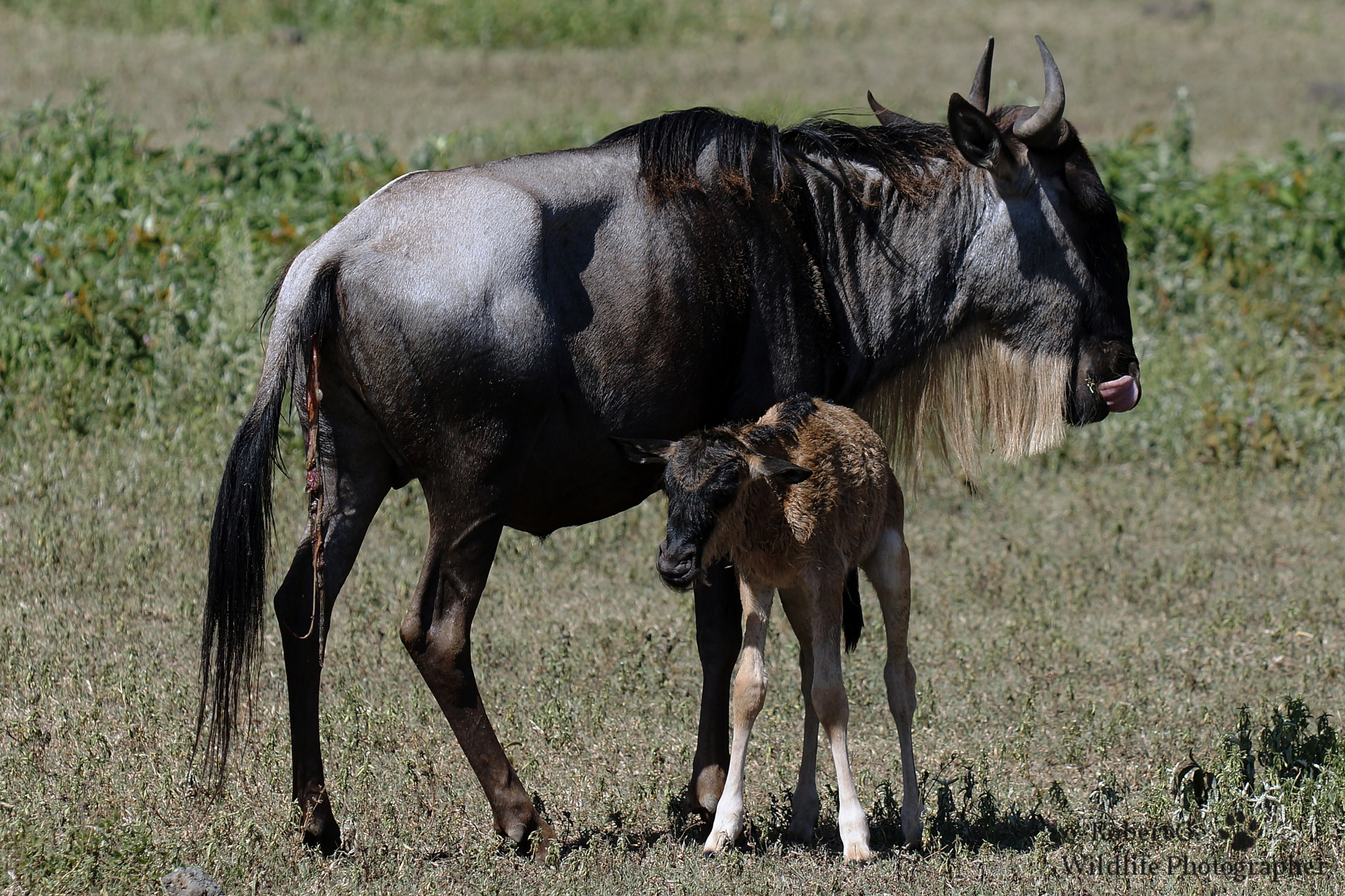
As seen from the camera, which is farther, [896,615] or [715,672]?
[715,672]

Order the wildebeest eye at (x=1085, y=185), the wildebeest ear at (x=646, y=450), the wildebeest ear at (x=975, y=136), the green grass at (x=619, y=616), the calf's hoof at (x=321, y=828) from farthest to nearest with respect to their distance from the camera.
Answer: the wildebeest eye at (x=1085, y=185), the wildebeest ear at (x=975, y=136), the green grass at (x=619, y=616), the calf's hoof at (x=321, y=828), the wildebeest ear at (x=646, y=450)

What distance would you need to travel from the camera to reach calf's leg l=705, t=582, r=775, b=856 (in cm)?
484

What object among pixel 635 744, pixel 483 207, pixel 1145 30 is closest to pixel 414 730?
pixel 635 744

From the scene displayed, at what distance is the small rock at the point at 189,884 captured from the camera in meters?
4.42

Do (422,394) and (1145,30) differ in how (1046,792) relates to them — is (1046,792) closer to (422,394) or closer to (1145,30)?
(422,394)

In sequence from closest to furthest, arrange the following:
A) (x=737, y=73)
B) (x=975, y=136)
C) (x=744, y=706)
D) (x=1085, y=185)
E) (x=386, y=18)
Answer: (x=744, y=706), (x=975, y=136), (x=1085, y=185), (x=737, y=73), (x=386, y=18)

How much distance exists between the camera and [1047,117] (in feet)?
17.0

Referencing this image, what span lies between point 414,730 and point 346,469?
56.2 inches

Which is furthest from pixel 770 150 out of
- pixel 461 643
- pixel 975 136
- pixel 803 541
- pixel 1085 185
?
pixel 461 643

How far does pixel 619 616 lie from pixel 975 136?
307 centimetres

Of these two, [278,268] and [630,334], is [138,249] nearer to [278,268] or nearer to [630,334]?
[278,268]


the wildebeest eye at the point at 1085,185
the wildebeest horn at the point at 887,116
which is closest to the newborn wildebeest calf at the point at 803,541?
the wildebeest eye at the point at 1085,185

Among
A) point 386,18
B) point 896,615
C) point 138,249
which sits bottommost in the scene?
point 896,615

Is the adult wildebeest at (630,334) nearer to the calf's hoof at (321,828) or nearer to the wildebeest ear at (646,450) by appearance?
the calf's hoof at (321,828)
